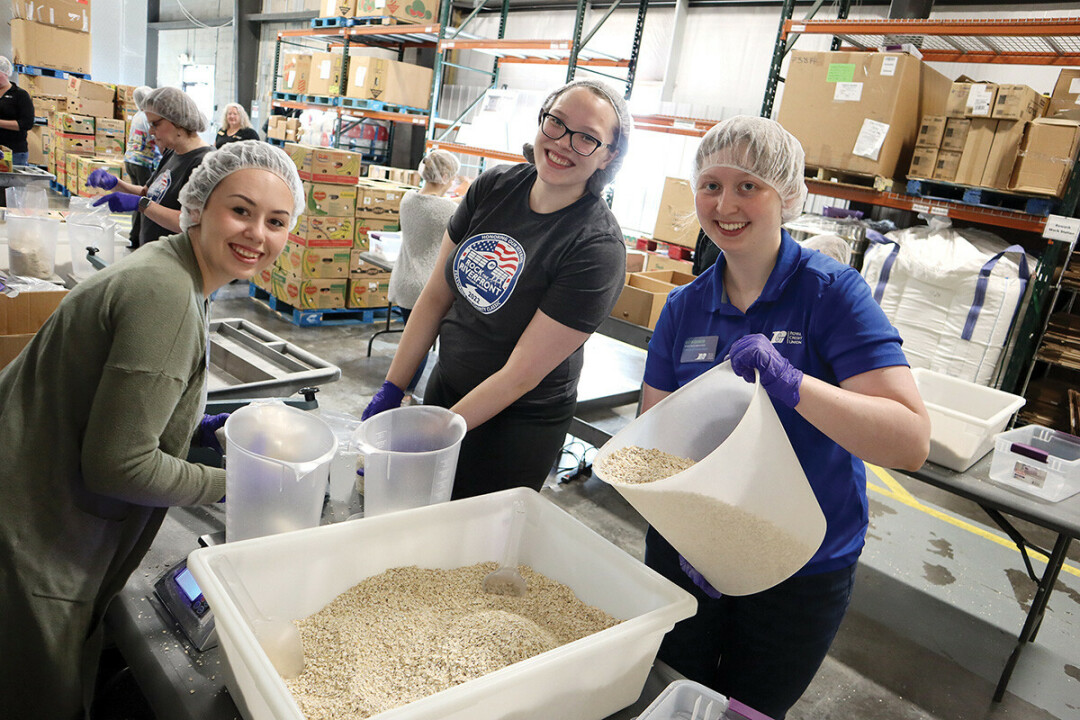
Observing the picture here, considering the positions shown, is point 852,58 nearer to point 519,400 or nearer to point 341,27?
point 519,400

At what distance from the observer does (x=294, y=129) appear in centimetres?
925

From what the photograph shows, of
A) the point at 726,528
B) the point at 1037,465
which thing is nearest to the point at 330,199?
the point at 1037,465

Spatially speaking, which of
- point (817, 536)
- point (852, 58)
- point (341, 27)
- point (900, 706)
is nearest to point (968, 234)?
point (852, 58)

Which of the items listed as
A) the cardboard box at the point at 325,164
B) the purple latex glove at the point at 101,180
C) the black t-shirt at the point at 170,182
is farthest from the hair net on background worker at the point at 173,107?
the cardboard box at the point at 325,164

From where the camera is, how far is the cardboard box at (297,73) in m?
8.53

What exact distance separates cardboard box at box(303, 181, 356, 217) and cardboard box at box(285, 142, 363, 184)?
5 centimetres

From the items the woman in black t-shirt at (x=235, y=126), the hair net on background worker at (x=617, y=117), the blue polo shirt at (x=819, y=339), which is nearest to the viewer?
the blue polo shirt at (x=819, y=339)

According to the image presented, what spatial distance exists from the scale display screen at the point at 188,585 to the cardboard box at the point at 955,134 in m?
4.00

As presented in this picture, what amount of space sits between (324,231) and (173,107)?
2.22 meters

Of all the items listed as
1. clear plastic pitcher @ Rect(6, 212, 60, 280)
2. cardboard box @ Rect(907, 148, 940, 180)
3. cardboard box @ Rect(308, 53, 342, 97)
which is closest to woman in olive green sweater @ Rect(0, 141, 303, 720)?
clear plastic pitcher @ Rect(6, 212, 60, 280)

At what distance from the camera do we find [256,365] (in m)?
2.06

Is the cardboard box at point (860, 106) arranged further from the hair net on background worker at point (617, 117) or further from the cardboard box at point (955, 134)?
the hair net on background worker at point (617, 117)

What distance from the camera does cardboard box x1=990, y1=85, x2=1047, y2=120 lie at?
3.35 metres

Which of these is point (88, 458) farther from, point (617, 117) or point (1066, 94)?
point (1066, 94)
